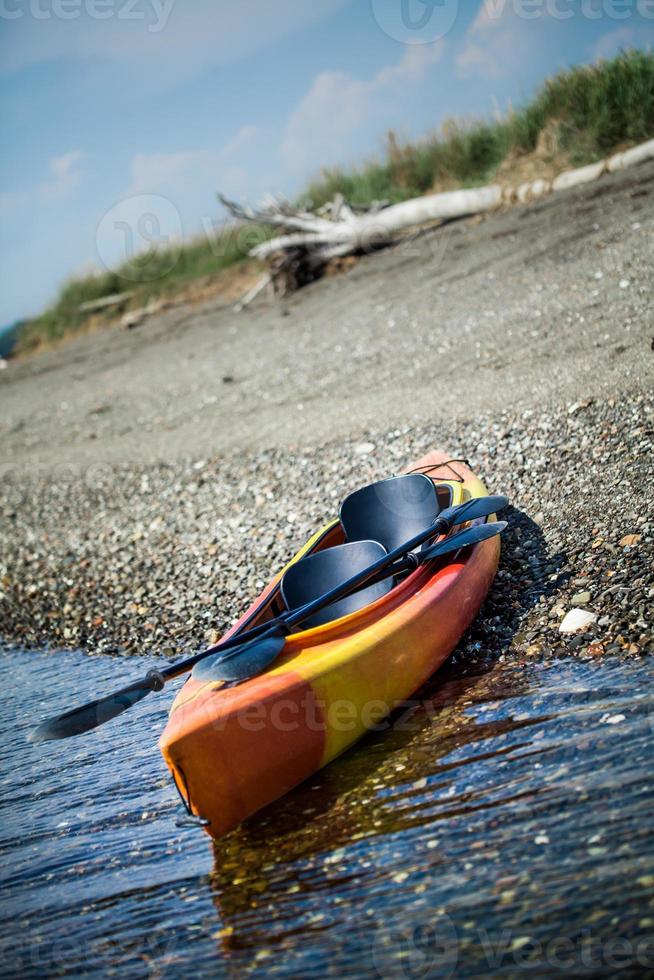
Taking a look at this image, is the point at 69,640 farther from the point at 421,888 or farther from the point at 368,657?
the point at 421,888

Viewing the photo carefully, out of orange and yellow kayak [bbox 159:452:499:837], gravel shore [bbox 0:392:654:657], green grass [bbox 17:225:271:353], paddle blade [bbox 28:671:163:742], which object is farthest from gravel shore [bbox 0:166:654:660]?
green grass [bbox 17:225:271:353]

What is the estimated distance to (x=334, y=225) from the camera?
14219mm

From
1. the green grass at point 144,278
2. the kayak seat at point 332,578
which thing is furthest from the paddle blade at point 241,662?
the green grass at point 144,278

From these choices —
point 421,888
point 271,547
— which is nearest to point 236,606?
point 271,547

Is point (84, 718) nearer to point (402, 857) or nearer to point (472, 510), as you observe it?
point (402, 857)

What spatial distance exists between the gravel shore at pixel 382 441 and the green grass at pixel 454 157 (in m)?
1.38

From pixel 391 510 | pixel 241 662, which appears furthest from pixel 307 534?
pixel 241 662

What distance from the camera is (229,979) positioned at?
9.76 feet

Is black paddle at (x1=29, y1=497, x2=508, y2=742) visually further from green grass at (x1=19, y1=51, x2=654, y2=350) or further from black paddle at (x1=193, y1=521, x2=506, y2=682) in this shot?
green grass at (x1=19, y1=51, x2=654, y2=350)

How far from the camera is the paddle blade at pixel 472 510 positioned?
16.0 feet

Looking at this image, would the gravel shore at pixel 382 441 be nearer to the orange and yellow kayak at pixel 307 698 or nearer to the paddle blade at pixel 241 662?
the orange and yellow kayak at pixel 307 698

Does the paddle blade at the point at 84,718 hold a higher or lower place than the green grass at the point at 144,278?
lower

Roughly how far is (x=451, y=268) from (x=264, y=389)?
3.11 metres

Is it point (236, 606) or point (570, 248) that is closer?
point (236, 606)
